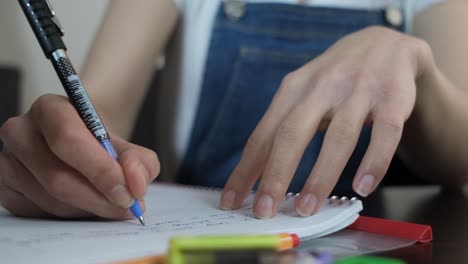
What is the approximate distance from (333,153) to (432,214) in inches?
4.9

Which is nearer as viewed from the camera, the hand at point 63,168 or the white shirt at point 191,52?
→ the hand at point 63,168

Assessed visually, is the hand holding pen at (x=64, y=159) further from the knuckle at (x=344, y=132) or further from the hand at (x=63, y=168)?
the knuckle at (x=344, y=132)

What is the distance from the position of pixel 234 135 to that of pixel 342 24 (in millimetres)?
188

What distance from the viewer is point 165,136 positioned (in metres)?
0.75

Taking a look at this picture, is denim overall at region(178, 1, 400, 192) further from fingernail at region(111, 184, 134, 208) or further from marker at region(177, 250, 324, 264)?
marker at region(177, 250, 324, 264)

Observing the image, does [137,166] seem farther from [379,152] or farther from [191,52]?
[191,52]

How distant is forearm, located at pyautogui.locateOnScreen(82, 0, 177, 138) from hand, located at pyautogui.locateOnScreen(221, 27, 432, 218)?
248 mm

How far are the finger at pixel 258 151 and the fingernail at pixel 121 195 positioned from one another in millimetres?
82

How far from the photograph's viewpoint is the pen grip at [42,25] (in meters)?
0.36

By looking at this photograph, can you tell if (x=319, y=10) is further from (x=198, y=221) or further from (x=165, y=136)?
(x=198, y=221)

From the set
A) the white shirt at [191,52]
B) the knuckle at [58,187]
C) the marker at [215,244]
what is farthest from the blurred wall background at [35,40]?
the marker at [215,244]

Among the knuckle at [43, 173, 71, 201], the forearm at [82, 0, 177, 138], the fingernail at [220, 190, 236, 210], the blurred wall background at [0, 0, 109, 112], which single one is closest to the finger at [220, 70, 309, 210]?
the fingernail at [220, 190, 236, 210]

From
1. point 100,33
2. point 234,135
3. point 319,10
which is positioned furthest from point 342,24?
point 100,33

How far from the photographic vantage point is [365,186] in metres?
0.36
